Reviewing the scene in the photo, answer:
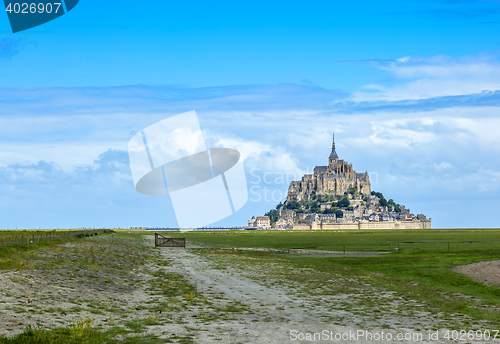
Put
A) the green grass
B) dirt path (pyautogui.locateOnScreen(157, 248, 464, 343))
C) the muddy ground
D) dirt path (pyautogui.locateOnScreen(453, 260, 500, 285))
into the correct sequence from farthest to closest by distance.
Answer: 1. the green grass
2. dirt path (pyautogui.locateOnScreen(453, 260, 500, 285))
3. the muddy ground
4. dirt path (pyautogui.locateOnScreen(157, 248, 464, 343))

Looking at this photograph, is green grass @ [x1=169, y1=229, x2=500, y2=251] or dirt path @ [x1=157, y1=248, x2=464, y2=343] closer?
dirt path @ [x1=157, y1=248, x2=464, y2=343]

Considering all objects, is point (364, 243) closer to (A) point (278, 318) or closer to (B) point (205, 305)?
(B) point (205, 305)

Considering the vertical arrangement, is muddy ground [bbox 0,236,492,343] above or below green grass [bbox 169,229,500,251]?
above

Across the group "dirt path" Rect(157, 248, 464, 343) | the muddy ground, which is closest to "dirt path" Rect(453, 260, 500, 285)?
the muddy ground

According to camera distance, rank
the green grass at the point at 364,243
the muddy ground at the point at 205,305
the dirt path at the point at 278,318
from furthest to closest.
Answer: the green grass at the point at 364,243 → the muddy ground at the point at 205,305 → the dirt path at the point at 278,318

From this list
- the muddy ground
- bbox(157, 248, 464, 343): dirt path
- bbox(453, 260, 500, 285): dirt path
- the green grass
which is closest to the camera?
bbox(157, 248, 464, 343): dirt path

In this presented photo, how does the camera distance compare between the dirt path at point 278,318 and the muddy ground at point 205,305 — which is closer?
the dirt path at point 278,318

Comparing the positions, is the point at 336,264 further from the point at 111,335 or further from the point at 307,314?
the point at 111,335

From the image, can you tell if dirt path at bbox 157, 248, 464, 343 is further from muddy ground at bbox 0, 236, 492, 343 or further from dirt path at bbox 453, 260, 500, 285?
dirt path at bbox 453, 260, 500, 285

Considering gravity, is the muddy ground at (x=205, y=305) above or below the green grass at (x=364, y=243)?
above

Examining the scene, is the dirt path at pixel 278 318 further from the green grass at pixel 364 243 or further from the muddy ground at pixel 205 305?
the green grass at pixel 364 243

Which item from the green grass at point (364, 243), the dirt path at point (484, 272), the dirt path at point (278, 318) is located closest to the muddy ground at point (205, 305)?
the dirt path at point (278, 318)

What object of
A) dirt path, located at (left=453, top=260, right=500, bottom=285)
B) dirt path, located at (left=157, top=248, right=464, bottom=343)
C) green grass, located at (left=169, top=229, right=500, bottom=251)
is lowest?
green grass, located at (left=169, top=229, right=500, bottom=251)

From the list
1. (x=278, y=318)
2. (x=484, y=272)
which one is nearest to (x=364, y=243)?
(x=484, y=272)
